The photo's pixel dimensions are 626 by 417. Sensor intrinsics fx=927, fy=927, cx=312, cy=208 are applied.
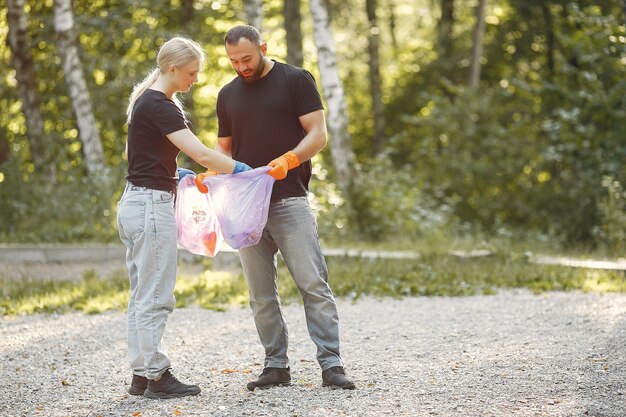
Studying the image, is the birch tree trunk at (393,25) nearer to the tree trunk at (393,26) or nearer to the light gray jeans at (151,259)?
the tree trunk at (393,26)

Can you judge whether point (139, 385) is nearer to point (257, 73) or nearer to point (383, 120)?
point (257, 73)

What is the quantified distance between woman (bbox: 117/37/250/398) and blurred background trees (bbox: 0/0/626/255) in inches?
304

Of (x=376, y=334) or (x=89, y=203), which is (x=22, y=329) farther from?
(x=89, y=203)

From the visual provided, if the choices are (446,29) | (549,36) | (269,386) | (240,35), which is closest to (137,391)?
(269,386)

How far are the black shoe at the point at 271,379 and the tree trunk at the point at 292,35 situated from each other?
565 inches

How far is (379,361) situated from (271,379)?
1052mm

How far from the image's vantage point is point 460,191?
18.3 meters

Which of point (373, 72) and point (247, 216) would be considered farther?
point (373, 72)

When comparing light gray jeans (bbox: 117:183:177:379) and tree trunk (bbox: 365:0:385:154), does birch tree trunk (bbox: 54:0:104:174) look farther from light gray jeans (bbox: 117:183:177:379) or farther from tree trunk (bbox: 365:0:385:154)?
tree trunk (bbox: 365:0:385:154)

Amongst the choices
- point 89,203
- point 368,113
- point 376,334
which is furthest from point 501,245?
point 368,113

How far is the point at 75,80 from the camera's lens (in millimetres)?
15195

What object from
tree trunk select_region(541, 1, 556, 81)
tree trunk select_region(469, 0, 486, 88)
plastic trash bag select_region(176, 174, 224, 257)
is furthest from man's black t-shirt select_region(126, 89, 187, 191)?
tree trunk select_region(541, 1, 556, 81)

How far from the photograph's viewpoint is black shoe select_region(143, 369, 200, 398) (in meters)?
5.44

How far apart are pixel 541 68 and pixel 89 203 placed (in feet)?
49.3
